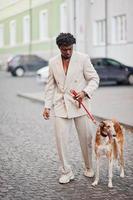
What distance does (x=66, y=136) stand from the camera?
24.0 ft

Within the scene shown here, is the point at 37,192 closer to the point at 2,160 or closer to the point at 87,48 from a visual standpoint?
the point at 2,160

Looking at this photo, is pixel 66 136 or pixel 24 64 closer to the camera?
pixel 66 136

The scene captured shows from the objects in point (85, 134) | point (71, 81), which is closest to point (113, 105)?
point (85, 134)

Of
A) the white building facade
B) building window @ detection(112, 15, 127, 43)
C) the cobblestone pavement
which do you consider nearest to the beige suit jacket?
the cobblestone pavement

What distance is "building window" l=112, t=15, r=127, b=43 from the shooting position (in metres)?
31.6

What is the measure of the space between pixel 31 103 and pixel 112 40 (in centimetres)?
1366

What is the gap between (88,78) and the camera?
7254 millimetres

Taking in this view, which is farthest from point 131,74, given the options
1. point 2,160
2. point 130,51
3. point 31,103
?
point 2,160

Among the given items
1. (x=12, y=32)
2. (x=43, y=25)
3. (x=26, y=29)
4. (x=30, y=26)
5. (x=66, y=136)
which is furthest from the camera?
(x=12, y=32)

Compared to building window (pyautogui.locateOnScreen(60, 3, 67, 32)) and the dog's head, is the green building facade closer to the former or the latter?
building window (pyautogui.locateOnScreen(60, 3, 67, 32))

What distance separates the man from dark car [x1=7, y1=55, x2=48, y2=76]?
31.4 m

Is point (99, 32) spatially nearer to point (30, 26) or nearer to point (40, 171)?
point (30, 26)

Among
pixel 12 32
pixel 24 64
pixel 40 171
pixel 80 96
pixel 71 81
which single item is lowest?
pixel 24 64

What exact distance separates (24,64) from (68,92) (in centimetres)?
3182
